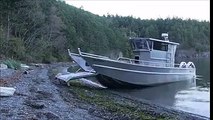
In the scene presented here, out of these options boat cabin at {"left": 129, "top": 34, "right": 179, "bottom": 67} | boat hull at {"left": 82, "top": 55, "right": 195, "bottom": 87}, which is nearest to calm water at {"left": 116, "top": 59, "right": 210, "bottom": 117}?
boat hull at {"left": 82, "top": 55, "right": 195, "bottom": 87}

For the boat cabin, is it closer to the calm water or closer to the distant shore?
the calm water

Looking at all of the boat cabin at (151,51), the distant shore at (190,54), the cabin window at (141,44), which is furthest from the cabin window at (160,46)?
the distant shore at (190,54)

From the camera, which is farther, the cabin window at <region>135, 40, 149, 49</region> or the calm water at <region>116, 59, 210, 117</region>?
the cabin window at <region>135, 40, 149, 49</region>

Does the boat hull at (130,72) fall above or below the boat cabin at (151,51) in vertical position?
below

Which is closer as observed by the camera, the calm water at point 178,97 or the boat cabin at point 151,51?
the calm water at point 178,97

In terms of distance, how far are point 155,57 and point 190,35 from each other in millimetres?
74277

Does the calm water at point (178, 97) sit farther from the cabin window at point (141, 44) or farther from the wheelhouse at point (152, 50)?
the cabin window at point (141, 44)

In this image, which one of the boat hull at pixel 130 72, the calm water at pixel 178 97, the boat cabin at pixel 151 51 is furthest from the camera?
the boat cabin at pixel 151 51

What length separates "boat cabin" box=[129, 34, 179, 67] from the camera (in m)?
25.5

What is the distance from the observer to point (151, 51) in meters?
25.6

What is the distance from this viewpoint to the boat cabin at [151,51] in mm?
25531

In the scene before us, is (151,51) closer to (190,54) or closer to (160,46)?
(160,46)

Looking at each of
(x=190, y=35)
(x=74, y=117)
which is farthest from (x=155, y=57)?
(x=190, y=35)

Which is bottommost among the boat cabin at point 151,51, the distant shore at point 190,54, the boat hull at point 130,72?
the distant shore at point 190,54
